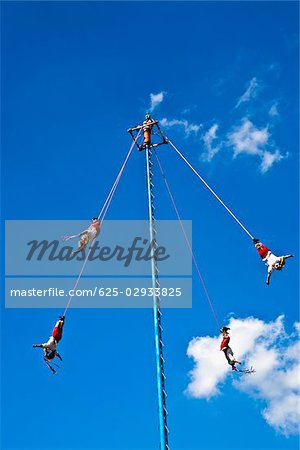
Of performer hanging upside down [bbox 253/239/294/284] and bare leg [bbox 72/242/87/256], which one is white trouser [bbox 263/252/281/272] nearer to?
performer hanging upside down [bbox 253/239/294/284]

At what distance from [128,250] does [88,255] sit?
119 centimetres

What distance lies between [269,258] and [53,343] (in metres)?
5.49

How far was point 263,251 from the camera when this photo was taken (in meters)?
11.5

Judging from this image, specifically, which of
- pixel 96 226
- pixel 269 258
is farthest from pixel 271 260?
pixel 96 226

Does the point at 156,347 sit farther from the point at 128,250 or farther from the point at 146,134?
the point at 146,134

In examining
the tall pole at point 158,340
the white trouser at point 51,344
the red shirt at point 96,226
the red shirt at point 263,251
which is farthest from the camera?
the red shirt at point 96,226

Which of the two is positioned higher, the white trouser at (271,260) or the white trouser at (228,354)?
the white trouser at (271,260)

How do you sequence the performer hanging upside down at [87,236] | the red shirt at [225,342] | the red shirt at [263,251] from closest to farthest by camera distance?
the red shirt at [263,251] < the red shirt at [225,342] < the performer hanging upside down at [87,236]

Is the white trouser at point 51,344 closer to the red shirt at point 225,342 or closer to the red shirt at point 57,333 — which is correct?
the red shirt at point 57,333

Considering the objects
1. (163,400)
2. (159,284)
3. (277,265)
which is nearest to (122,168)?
(159,284)

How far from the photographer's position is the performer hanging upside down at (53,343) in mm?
10675

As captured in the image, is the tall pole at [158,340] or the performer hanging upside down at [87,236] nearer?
the tall pole at [158,340]

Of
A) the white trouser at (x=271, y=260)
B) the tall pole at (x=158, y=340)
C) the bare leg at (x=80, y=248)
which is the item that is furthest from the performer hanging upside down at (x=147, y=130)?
the white trouser at (x=271, y=260)

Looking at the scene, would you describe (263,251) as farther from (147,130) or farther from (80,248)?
(80,248)
